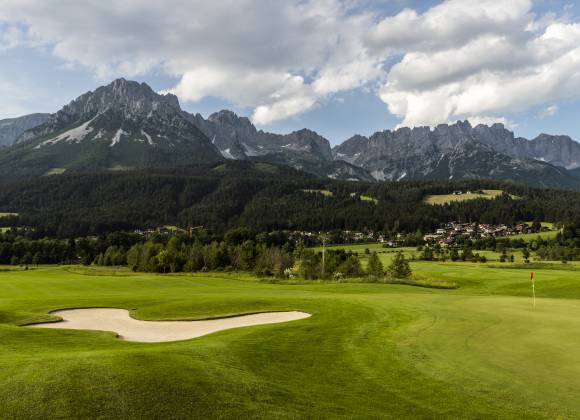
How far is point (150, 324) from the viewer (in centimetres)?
3297

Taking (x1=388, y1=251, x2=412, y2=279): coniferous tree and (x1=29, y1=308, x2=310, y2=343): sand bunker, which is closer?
(x1=29, y1=308, x2=310, y2=343): sand bunker

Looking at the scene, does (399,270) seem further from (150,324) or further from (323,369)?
(323,369)

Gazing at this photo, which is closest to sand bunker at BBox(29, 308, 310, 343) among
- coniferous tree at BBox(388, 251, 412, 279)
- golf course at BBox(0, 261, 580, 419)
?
golf course at BBox(0, 261, 580, 419)

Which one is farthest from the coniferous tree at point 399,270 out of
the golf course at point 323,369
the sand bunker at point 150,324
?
the sand bunker at point 150,324

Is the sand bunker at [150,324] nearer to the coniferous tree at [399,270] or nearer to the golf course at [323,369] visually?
the golf course at [323,369]

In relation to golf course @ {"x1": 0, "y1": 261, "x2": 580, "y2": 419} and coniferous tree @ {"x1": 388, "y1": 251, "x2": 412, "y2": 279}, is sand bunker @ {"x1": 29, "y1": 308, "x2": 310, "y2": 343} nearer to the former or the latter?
golf course @ {"x1": 0, "y1": 261, "x2": 580, "y2": 419}

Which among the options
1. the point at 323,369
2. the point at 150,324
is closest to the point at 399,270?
the point at 150,324

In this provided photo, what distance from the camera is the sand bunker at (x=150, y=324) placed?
95.1 feet

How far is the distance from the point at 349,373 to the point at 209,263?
97198 mm

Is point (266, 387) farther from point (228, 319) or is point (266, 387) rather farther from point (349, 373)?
point (228, 319)

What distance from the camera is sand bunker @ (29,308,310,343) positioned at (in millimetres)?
28984

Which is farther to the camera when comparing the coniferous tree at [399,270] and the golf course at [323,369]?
the coniferous tree at [399,270]

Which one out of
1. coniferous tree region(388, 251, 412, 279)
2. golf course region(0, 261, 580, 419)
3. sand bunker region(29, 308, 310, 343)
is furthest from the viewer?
coniferous tree region(388, 251, 412, 279)

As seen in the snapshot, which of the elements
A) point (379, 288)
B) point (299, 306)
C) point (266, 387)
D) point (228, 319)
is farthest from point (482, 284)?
point (266, 387)
